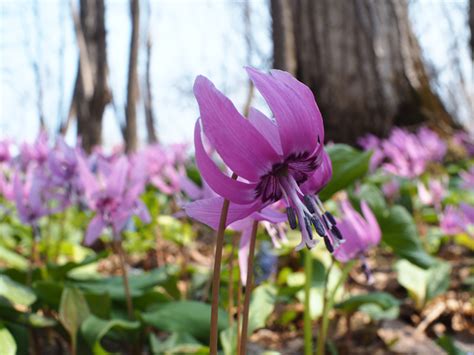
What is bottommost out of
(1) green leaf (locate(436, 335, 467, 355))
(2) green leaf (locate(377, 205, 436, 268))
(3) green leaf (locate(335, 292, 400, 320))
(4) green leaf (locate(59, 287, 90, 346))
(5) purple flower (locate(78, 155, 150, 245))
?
(3) green leaf (locate(335, 292, 400, 320))

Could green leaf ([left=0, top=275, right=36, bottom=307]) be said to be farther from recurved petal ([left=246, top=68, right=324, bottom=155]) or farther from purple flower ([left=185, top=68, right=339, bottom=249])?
recurved petal ([left=246, top=68, right=324, bottom=155])

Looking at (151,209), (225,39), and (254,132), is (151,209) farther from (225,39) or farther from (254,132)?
(225,39)

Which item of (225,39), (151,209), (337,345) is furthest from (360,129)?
(225,39)

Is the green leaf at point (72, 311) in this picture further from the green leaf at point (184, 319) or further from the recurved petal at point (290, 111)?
the recurved petal at point (290, 111)

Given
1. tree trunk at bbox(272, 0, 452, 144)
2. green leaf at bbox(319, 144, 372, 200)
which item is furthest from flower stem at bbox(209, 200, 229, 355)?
tree trunk at bbox(272, 0, 452, 144)

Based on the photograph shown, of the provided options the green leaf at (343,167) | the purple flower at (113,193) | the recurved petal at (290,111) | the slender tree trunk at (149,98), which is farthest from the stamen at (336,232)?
the slender tree trunk at (149,98)

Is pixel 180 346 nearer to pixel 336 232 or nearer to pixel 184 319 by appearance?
pixel 184 319

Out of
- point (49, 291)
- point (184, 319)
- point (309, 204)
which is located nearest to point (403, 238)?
point (184, 319)

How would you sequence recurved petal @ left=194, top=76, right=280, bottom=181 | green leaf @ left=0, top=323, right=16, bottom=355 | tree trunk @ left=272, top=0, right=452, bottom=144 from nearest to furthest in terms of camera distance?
recurved petal @ left=194, top=76, right=280, bottom=181 → green leaf @ left=0, top=323, right=16, bottom=355 → tree trunk @ left=272, top=0, right=452, bottom=144
